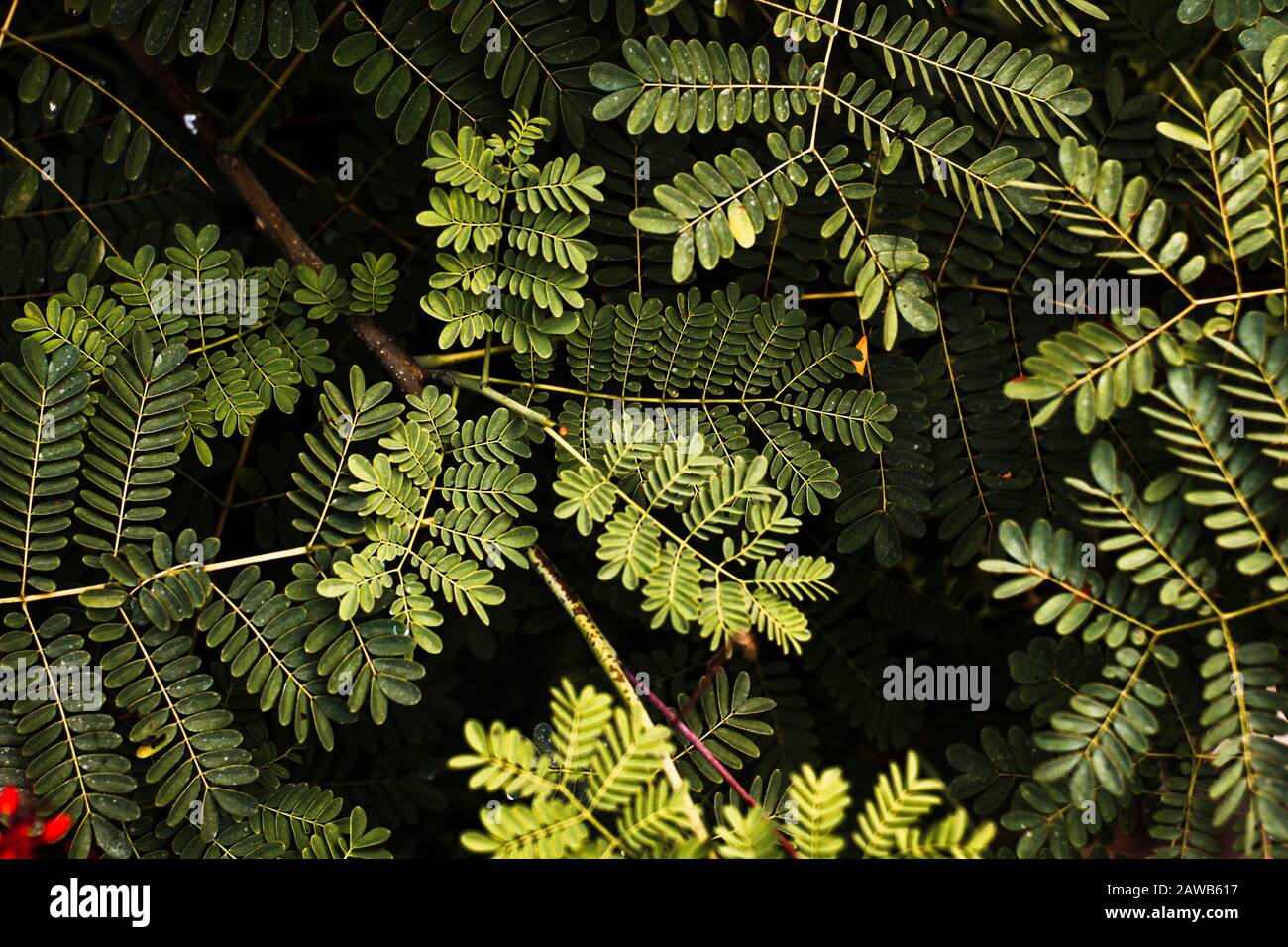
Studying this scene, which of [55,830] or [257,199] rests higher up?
[257,199]

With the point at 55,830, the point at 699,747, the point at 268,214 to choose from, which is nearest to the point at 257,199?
the point at 268,214

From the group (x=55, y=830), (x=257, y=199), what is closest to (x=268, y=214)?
(x=257, y=199)

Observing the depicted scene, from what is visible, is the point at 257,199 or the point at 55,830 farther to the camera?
the point at 257,199

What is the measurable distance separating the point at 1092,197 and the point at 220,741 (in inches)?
39.4

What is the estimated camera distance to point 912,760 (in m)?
0.79

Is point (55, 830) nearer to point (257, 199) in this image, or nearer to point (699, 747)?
point (699, 747)

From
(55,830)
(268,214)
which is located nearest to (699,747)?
(55,830)

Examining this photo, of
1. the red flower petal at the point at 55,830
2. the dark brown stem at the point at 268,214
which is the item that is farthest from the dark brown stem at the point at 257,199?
the red flower petal at the point at 55,830

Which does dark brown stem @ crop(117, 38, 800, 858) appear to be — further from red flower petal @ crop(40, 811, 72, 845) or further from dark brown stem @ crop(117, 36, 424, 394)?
red flower petal @ crop(40, 811, 72, 845)

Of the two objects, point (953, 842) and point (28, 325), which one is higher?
point (28, 325)

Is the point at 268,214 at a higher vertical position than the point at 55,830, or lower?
higher

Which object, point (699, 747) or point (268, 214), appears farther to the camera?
point (268, 214)
